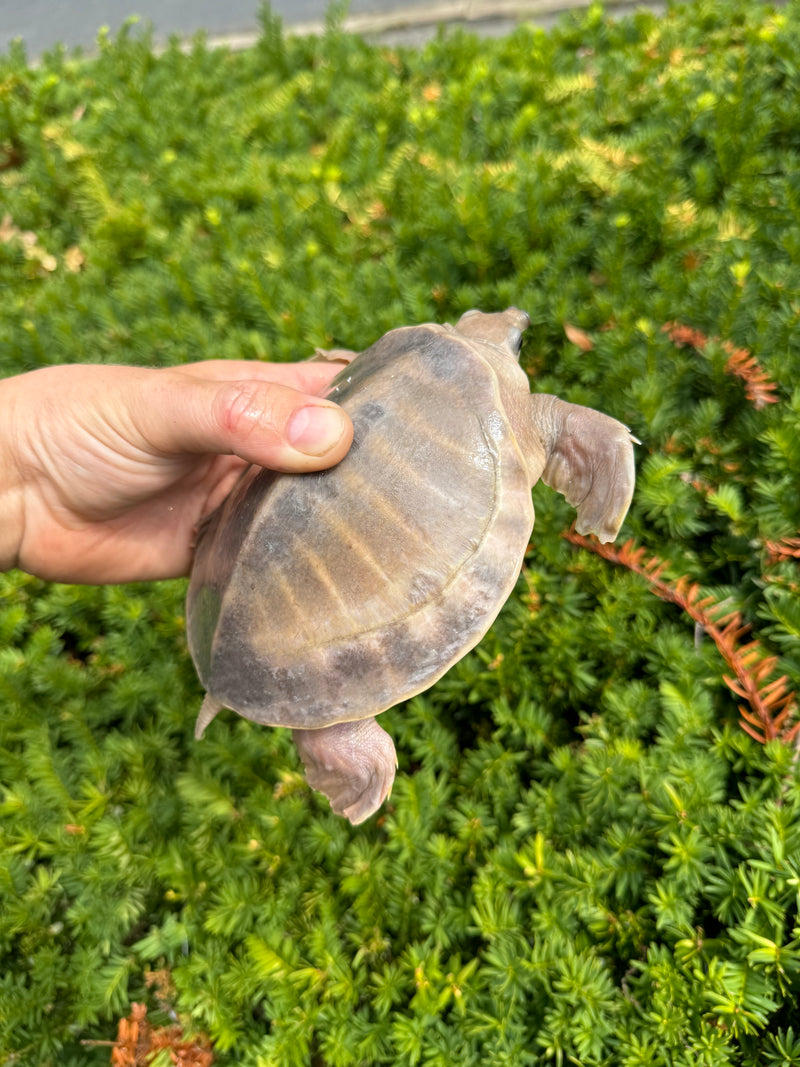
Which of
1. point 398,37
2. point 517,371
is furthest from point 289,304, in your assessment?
point 398,37

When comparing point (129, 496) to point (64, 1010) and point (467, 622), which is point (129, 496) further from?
point (64, 1010)

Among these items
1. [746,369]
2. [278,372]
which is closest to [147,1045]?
[278,372]

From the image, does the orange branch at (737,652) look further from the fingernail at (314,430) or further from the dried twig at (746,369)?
the fingernail at (314,430)

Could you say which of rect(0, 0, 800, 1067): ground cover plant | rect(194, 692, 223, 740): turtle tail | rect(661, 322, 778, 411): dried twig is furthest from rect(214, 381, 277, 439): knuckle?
rect(661, 322, 778, 411): dried twig

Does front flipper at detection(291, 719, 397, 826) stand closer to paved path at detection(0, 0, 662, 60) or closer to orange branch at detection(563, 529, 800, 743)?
orange branch at detection(563, 529, 800, 743)

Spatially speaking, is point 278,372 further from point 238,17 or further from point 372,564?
point 238,17

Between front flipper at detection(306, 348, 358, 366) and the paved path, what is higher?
the paved path
